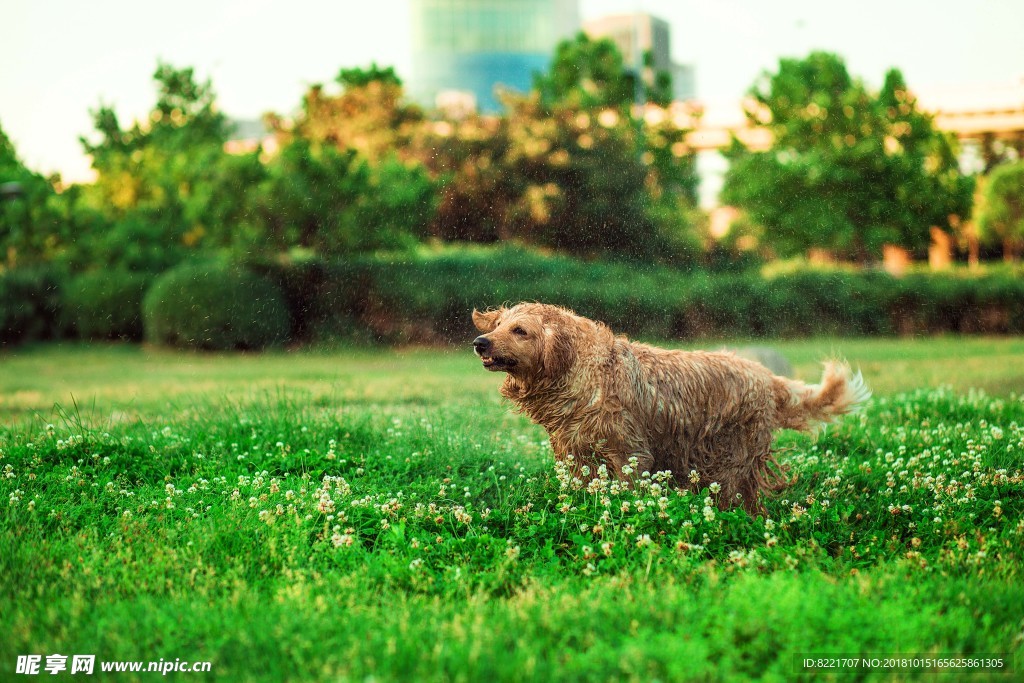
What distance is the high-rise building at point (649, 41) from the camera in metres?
29.3

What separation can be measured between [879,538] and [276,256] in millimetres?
16699

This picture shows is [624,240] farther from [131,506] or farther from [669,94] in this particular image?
[131,506]

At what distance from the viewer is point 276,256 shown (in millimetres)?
20016

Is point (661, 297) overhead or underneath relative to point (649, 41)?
underneath

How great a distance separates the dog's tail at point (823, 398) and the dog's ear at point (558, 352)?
1.48m

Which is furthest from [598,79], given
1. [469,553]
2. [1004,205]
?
[469,553]

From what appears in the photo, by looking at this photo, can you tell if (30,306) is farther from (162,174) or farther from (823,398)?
(823,398)

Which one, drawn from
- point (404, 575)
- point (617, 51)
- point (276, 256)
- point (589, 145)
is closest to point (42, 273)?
point (276, 256)

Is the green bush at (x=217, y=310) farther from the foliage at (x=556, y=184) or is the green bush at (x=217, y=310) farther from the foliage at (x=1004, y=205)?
the foliage at (x=1004, y=205)

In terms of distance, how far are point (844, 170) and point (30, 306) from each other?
21.6 meters

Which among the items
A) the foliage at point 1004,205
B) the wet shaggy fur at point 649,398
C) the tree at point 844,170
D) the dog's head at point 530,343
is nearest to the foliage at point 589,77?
the tree at point 844,170

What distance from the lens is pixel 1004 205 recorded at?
29.2 m

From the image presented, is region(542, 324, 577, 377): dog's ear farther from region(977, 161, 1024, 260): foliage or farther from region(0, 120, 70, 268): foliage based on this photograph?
region(977, 161, 1024, 260): foliage

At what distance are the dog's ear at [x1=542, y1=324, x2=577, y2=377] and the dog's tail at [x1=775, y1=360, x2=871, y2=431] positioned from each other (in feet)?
4.85
